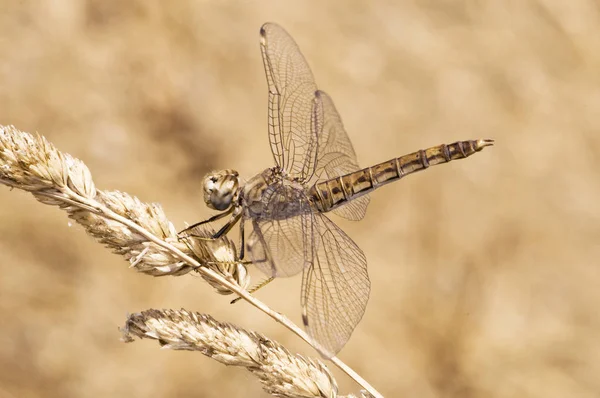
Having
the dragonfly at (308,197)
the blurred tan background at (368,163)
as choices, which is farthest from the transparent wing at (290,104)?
the blurred tan background at (368,163)

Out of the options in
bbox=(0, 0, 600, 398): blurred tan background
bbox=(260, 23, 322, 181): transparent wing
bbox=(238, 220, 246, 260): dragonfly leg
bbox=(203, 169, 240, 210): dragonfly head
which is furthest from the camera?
bbox=(0, 0, 600, 398): blurred tan background

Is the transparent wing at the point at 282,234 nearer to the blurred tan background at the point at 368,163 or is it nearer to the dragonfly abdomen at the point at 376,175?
the dragonfly abdomen at the point at 376,175

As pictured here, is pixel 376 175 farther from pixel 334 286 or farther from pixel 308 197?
pixel 334 286

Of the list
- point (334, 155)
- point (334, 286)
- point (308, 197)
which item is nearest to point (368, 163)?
point (334, 155)

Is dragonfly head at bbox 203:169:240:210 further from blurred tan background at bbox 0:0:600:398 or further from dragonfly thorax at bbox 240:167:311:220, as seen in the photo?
blurred tan background at bbox 0:0:600:398

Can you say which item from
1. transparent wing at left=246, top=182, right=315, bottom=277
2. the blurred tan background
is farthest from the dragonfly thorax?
the blurred tan background

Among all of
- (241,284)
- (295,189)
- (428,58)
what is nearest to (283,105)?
(295,189)
